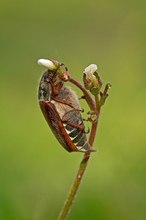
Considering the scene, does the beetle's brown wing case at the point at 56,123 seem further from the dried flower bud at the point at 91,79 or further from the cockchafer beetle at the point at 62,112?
the dried flower bud at the point at 91,79

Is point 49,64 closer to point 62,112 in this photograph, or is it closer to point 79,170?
point 62,112

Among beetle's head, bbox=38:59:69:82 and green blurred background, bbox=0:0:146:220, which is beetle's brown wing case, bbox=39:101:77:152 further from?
green blurred background, bbox=0:0:146:220

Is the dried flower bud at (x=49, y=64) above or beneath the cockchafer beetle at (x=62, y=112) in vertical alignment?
above

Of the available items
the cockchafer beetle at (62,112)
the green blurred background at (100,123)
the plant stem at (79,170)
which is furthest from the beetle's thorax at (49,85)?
the green blurred background at (100,123)

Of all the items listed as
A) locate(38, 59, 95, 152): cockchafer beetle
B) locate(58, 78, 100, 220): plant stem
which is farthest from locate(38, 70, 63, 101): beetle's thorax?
locate(58, 78, 100, 220): plant stem

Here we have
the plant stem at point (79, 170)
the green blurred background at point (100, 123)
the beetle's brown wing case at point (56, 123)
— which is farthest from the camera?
the green blurred background at point (100, 123)
